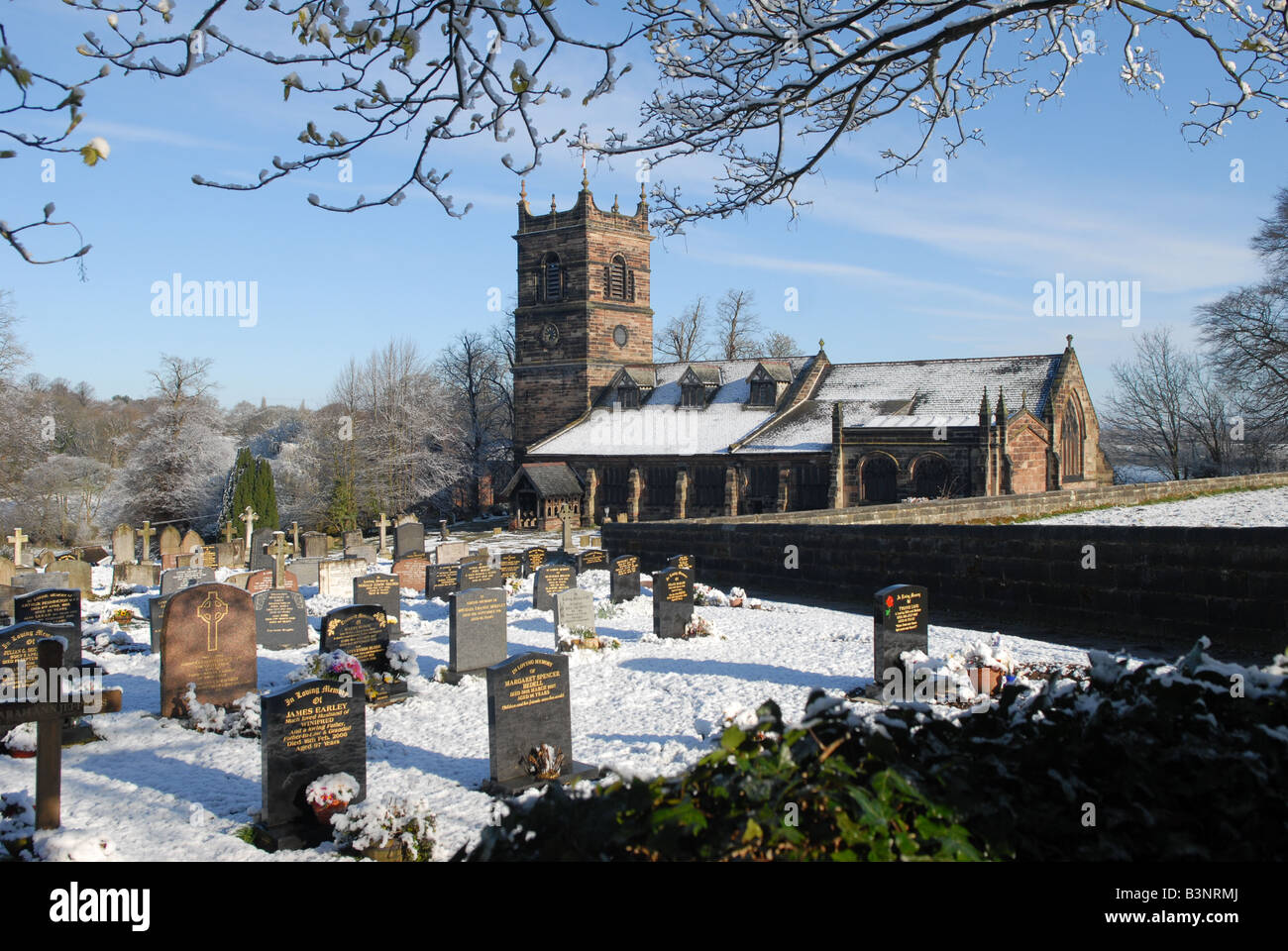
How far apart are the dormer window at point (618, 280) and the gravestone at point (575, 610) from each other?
116 feet

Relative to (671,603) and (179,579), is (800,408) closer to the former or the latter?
(671,603)

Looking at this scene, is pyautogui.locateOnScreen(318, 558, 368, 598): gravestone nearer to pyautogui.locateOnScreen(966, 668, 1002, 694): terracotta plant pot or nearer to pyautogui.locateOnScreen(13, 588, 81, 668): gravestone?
pyautogui.locateOnScreen(13, 588, 81, 668): gravestone

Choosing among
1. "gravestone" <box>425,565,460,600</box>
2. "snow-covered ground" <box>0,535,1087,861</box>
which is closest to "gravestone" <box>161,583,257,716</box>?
"snow-covered ground" <box>0,535,1087,861</box>

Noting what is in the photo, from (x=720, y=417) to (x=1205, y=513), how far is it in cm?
2218

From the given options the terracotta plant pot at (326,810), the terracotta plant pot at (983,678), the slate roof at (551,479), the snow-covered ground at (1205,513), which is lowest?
the terracotta plant pot at (326,810)

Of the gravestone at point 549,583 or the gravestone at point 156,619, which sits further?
the gravestone at point 549,583

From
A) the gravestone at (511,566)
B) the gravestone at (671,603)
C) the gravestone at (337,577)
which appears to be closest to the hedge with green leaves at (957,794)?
the gravestone at (671,603)

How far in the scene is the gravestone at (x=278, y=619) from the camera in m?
12.9

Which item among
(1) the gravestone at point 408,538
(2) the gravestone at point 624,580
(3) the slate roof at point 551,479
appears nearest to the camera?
(2) the gravestone at point 624,580

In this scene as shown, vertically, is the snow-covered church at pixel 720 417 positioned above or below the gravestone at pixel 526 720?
above

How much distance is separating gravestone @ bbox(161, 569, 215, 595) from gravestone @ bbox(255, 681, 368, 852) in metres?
11.2

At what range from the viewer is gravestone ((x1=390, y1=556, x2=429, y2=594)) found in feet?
61.8

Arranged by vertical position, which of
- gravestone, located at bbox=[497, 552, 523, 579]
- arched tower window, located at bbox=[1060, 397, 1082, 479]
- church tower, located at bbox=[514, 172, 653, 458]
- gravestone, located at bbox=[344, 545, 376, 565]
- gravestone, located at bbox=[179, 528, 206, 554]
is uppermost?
church tower, located at bbox=[514, 172, 653, 458]

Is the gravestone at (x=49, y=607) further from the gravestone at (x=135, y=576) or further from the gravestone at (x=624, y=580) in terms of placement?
the gravestone at (x=135, y=576)
